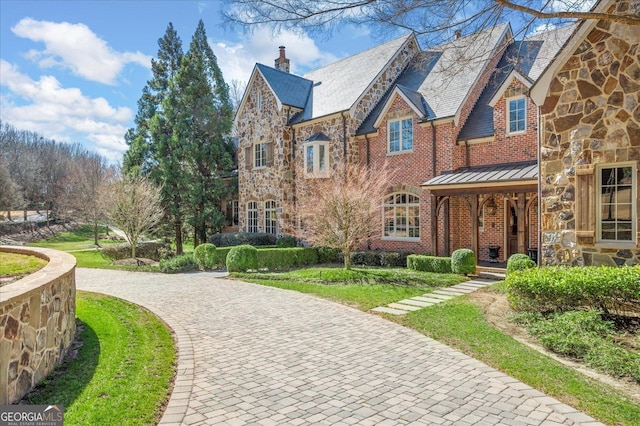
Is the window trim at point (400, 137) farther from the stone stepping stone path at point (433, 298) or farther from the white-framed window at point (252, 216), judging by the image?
the white-framed window at point (252, 216)

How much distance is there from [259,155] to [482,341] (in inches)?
730

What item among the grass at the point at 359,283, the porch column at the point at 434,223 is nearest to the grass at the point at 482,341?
the grass at the point at 359,283

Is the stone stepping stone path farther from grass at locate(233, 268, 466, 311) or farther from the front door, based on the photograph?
the front door

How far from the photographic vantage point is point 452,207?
16.2 meters

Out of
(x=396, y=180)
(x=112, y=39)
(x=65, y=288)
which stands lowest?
(x=65, y=288)

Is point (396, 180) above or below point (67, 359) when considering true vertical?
above

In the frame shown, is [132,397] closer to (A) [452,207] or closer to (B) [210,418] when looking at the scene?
(B) [210,418]

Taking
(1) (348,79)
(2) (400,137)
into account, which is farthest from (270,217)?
(2) (400,137)

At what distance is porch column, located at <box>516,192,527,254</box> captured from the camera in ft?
48.6

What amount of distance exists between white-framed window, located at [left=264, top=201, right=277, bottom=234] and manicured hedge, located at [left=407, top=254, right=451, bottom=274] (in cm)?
958

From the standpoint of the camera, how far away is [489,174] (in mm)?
14102

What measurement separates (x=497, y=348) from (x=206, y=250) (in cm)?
1352

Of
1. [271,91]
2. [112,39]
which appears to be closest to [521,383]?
[112,39]

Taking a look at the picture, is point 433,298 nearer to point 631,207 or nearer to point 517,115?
point 631,207
